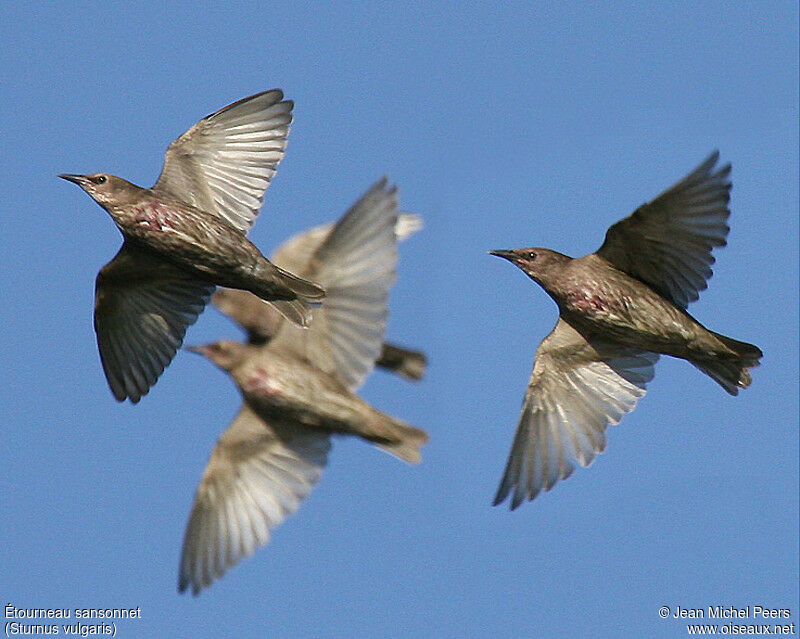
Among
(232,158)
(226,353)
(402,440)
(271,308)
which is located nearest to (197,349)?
(226,353)

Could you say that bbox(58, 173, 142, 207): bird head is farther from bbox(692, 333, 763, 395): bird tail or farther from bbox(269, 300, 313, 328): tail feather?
bbox(692, 333, 763, 395): bird tail

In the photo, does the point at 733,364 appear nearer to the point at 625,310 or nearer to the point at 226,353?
the point at 625,310

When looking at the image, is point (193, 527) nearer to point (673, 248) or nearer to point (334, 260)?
point (334, 260)

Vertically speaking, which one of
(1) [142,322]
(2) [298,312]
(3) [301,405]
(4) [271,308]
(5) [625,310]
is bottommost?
(1) [142,322]

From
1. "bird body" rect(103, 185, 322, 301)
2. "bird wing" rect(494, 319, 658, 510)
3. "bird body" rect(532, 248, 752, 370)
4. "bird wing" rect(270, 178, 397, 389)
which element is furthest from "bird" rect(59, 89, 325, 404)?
"bird wing" rect(494, 319, 658, 510)

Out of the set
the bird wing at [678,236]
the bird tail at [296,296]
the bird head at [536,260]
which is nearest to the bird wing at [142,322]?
the bird tail at [296,296]

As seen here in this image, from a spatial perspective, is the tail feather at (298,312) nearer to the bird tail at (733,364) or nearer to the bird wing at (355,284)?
the bird wing at (355,284)
